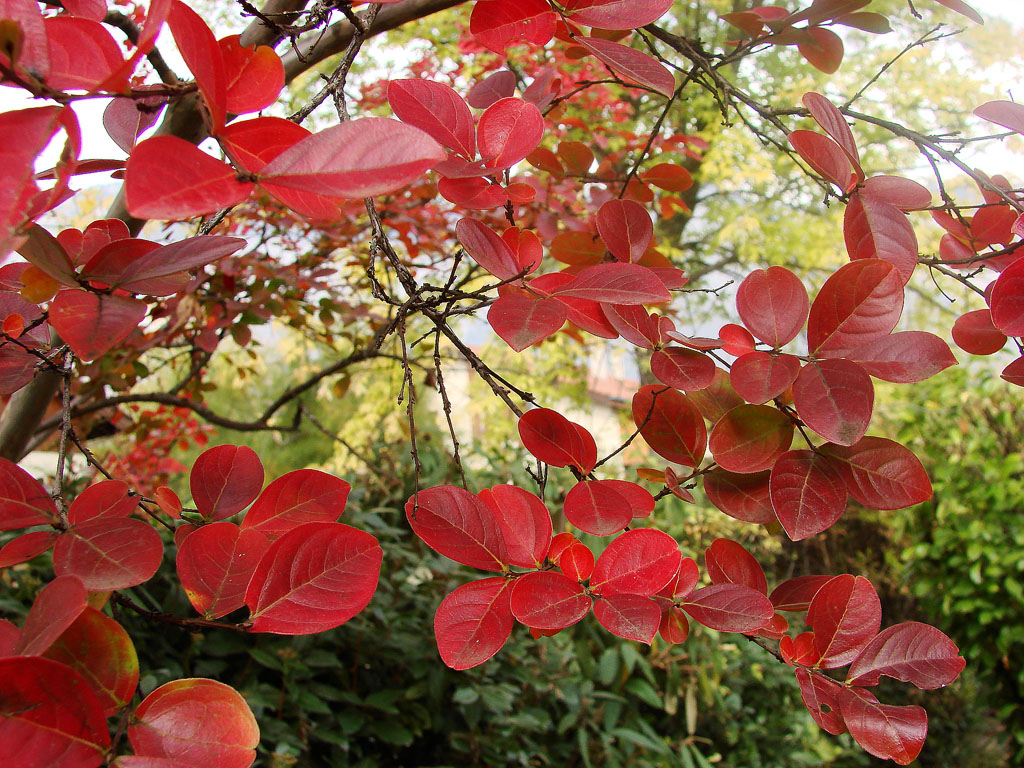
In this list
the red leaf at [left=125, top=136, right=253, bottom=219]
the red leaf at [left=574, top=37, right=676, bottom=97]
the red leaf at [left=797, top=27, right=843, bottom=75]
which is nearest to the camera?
the red leaf at [left=125, top=136, right=253, bottom=219]

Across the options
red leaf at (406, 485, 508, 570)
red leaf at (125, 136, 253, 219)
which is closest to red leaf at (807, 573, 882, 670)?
red leaf at (406, 485, 508, 570)

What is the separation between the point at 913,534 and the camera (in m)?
3.14

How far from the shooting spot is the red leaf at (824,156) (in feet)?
1.59

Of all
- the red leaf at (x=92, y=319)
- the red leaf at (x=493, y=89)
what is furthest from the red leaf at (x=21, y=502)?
the red leaf at (x=493, y=89)

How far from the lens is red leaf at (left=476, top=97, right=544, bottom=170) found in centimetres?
45

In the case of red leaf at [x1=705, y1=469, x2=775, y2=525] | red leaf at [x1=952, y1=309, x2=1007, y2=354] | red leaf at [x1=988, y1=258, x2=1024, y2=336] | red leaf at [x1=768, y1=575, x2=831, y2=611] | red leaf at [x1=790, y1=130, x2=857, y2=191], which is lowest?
red leaf at [x1=768, y1=575, x2=831, y2=611]

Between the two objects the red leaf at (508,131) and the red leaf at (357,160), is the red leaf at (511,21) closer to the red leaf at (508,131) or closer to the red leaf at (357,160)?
the red leaf at (508,131)

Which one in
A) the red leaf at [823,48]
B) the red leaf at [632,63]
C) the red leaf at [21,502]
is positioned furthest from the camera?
the red leaf at [823,48]

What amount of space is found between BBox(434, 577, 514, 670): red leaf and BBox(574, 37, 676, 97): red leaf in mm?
366

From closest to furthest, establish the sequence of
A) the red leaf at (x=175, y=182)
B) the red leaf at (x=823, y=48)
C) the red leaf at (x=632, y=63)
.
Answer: the red leaf at (x=175, y=182) → the red leaf at (x=632, y=63) → the red leaf at (x=823, y=48)

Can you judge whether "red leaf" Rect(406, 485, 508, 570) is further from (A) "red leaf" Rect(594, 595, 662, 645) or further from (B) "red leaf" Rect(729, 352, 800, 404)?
(B) "red leaf" Rect(729, 352, 800, 404)

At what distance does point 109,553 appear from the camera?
34 cm

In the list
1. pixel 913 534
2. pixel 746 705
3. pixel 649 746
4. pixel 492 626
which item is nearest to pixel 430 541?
pixel 492 626

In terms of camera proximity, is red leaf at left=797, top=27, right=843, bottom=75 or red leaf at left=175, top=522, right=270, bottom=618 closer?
red leaf at left=175, top=522, right=270, bottom=618
